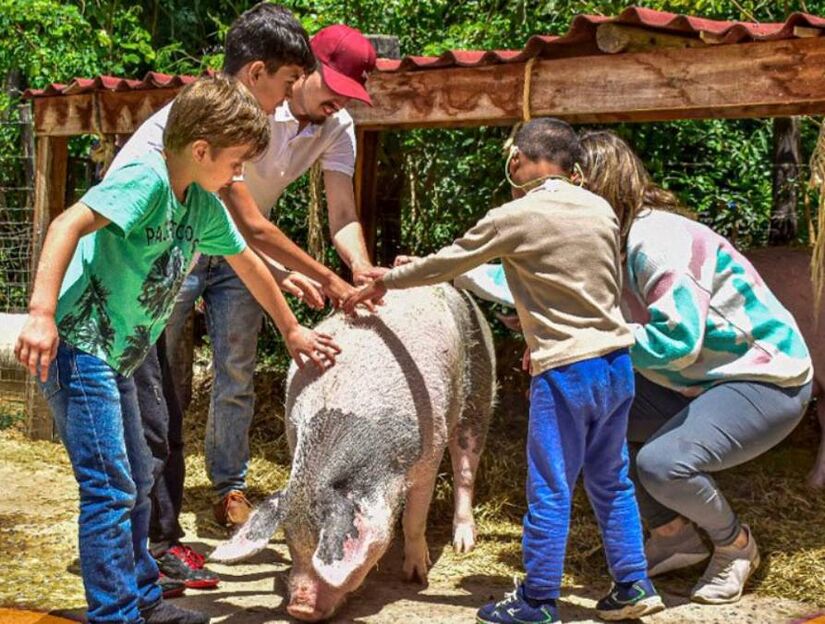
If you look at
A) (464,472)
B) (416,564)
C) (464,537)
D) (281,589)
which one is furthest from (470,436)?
(281,589)

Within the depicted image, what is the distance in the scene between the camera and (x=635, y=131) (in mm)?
7891

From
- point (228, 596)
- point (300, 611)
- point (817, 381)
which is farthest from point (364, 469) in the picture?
point (817, 381)

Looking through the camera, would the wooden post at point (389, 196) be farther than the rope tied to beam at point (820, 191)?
Yes

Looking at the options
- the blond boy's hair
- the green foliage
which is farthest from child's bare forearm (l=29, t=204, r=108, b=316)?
the green foliage

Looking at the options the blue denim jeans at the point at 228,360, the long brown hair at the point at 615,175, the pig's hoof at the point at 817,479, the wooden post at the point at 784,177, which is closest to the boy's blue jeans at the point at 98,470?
the blue denim jeans at the point at 228,360

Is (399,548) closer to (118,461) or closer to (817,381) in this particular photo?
(118,461)

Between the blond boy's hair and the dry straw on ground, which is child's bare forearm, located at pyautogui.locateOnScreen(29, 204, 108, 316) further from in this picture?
A: the dry straw on ground

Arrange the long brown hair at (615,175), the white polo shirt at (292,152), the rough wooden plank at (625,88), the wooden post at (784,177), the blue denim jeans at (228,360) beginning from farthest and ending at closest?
the wooden post at (784,177)
the blue denim jeans at (228,360)
the white polo shirt at (292,152)
the rough wooden plank at (625,88)
the long brown hair at (615,175)

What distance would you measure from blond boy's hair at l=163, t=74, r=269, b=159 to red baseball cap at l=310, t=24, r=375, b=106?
3.82 feet

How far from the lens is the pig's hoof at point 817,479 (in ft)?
19.8

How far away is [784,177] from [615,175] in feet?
12.7

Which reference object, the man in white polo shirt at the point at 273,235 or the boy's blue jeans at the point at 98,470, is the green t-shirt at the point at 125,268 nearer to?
the boy's blue jeans at the point at 98,470

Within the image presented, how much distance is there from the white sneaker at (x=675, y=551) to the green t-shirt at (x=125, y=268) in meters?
2.25

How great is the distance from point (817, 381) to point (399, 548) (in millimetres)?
2642
